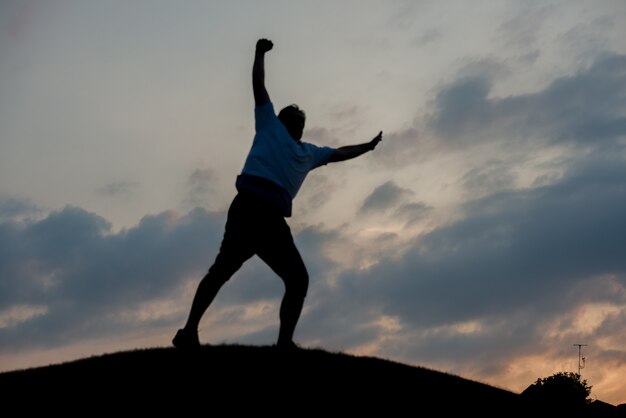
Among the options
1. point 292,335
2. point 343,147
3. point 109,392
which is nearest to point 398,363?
point 292,335

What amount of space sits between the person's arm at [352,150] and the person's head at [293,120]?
0.71m

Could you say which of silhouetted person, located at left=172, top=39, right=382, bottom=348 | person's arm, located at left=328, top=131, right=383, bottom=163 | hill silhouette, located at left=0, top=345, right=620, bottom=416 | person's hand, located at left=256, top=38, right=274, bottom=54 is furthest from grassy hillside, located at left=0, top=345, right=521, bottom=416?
person's hand, located at left=256, top=38, right=274, bottom=54

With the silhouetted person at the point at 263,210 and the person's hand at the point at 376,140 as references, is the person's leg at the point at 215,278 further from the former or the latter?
the person's hand at the point at 376,140

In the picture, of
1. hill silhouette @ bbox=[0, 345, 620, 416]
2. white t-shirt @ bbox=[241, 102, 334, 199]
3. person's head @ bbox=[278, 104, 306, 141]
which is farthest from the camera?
person's head @ bbox=[278, 104, 306, 141]

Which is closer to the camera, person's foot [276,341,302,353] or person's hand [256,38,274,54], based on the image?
person's hand [256,38,274,54]

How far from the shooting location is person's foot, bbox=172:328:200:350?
37.3 feet

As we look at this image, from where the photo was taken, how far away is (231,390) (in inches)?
427

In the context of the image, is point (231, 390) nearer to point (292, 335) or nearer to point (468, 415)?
point (292, 335)

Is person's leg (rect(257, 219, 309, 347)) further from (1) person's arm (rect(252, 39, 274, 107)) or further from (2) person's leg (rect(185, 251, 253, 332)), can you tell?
(1) person's arm (rect(252, 39, 274, 107))

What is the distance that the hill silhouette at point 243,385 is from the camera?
10.6 metres

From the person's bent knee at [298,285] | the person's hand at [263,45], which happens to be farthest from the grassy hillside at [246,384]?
the person's hand at [263,45]

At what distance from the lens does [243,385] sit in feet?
36.2

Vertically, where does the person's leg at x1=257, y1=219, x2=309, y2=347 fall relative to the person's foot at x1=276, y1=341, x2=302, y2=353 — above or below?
above

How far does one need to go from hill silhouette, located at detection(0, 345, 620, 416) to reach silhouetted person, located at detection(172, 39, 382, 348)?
70 cm
